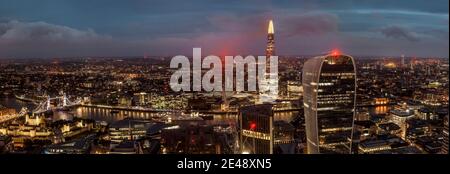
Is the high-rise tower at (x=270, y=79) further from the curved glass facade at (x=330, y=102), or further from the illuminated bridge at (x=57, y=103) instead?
the curved glass facade at (x=330, y=102)

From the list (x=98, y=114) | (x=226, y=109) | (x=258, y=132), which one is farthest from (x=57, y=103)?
(x=258, y=132)

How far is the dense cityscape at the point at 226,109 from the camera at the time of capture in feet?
20.4

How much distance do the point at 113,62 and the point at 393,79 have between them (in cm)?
934

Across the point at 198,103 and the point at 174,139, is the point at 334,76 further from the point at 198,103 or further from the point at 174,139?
the point at 198,103

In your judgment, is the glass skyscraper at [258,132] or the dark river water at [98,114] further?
the dark river water at [98,114]

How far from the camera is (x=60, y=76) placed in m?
16.4

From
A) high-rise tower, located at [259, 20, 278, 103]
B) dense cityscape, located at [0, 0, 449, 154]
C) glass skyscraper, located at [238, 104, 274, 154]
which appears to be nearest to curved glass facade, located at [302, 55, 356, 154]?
dense cityscape, located at [0, 0, 449, 154]

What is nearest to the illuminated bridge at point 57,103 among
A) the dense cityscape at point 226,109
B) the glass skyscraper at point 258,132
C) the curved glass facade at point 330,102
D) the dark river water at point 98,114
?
the dense cityscape at point 226,109

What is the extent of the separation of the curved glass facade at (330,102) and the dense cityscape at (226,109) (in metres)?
0.01

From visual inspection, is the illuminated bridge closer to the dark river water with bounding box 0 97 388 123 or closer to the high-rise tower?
the dark river water with bounding box 0 97 388 123

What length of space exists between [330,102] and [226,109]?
24.8 feet

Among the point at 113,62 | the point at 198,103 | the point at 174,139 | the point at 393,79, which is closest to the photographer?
the point at 174,139

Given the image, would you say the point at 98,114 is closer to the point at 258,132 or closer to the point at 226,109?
the point at 226,109
